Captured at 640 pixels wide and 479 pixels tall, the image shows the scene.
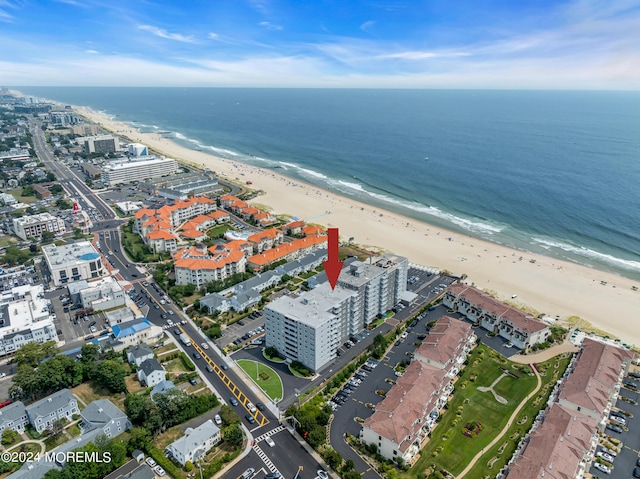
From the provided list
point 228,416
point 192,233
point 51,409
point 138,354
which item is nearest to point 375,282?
point 228,416

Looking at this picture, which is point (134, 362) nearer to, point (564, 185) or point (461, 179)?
point (461, 179)

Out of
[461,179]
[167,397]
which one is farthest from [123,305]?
[461,179]

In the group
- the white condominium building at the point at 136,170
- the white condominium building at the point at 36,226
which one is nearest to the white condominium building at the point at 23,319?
the white condominium building at the point at 36,226

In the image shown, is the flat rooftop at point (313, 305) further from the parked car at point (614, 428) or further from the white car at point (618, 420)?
the white car at point (618, 420)

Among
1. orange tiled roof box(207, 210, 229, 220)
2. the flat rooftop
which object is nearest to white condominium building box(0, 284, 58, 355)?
the flat rooftop

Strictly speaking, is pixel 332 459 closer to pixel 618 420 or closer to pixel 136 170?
pixel 618 420
